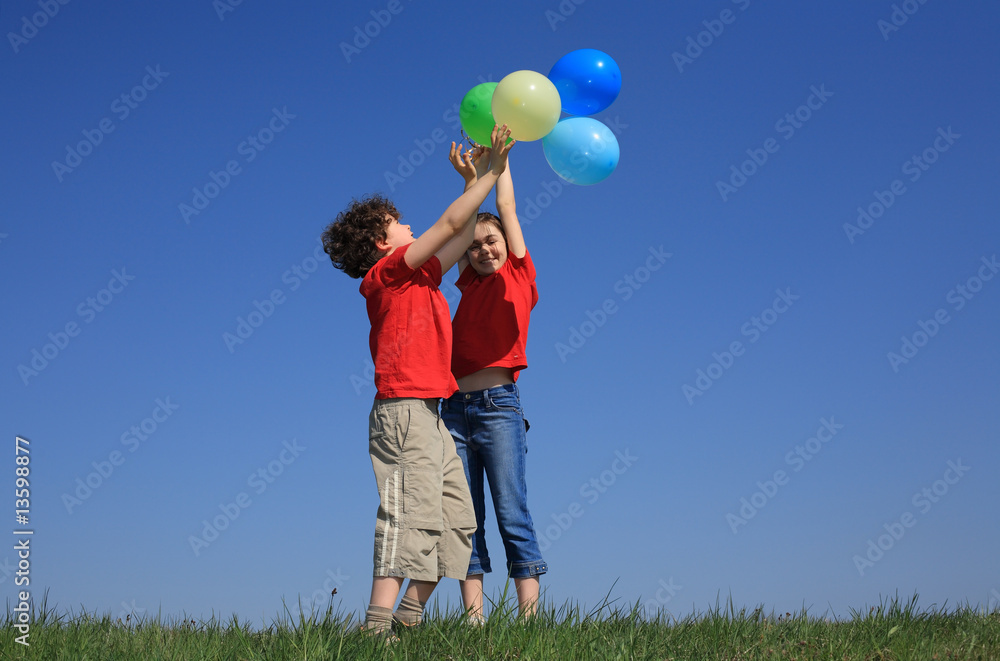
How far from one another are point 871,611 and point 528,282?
2638mm

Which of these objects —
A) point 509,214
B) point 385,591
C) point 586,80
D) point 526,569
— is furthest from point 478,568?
point 586,80

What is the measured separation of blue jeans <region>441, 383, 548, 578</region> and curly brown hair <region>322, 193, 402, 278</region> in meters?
0.85

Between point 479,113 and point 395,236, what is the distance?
0.79m

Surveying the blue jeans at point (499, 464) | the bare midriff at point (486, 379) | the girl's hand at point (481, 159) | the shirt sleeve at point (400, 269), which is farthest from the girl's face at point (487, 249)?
the blue jeans at point (499, 464)

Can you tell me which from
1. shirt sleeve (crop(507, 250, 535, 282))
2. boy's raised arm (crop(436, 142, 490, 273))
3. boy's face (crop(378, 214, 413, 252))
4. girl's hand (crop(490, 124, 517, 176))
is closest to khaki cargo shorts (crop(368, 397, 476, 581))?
boy's raised arm (crop(436, 142, 490, 273))

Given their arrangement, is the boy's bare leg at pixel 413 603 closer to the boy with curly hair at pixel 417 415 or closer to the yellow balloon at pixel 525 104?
the boy with curly hair at pixel 417 415

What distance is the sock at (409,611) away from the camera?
12.1 feet

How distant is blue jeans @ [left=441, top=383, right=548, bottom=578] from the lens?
421cm

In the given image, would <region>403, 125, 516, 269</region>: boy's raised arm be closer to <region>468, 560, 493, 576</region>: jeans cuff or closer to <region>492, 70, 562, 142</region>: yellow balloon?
<region>492, 70, 562, 142</region>: yellow balloon

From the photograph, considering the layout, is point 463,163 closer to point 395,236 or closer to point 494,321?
point 395,236

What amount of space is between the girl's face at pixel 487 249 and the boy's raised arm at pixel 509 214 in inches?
2.0

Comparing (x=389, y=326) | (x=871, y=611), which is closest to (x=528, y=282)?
(x=389, y=326)

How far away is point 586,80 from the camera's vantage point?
468 cm

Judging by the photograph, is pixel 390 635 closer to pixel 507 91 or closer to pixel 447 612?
pixel 447 612
